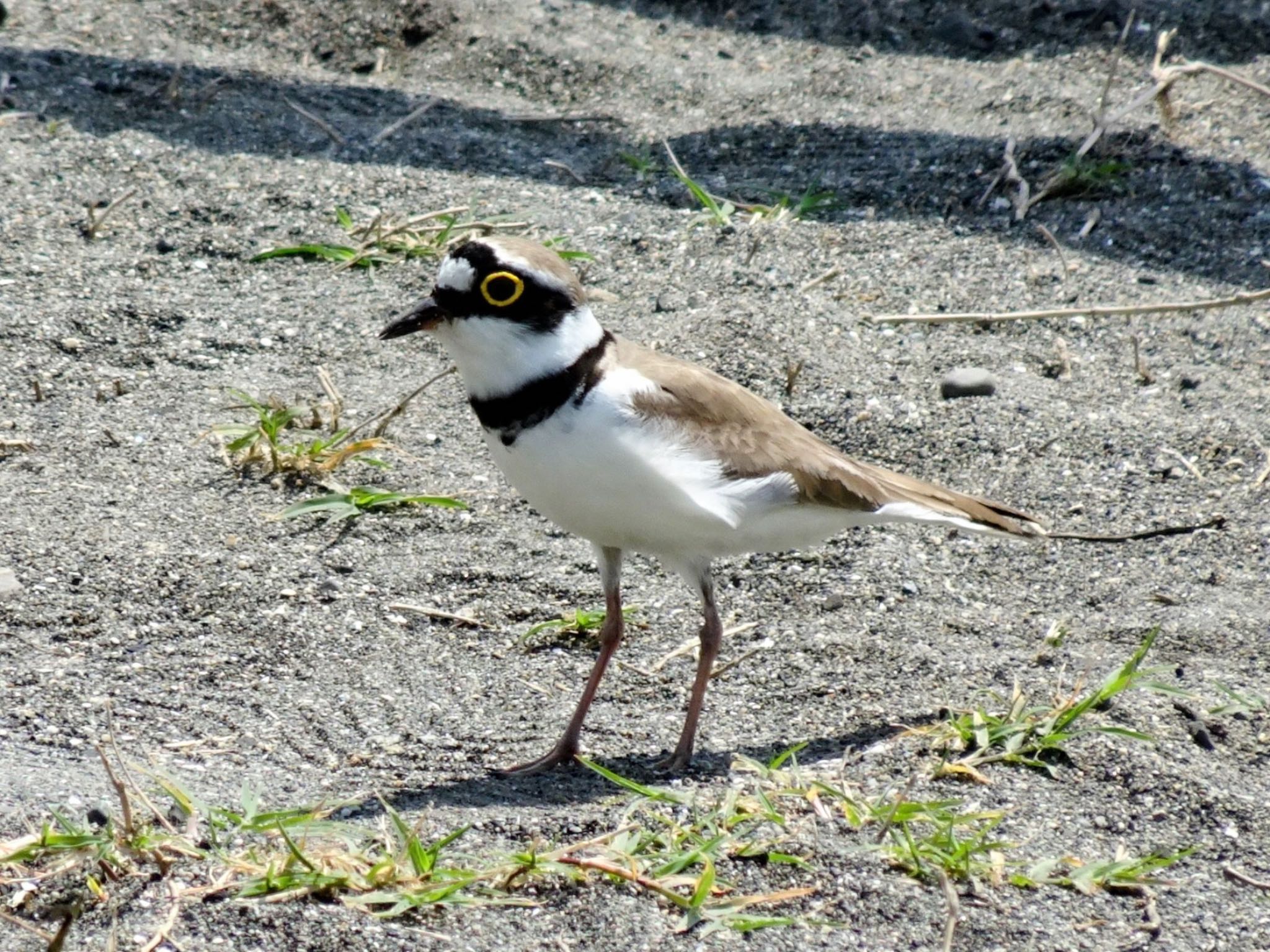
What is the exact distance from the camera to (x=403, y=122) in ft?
23.5

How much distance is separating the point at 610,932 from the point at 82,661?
174cm

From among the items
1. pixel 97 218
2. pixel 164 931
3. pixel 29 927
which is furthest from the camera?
pixel 97 218

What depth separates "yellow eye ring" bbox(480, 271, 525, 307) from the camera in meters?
3.51

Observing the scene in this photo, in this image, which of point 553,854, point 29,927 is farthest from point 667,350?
point 29,927

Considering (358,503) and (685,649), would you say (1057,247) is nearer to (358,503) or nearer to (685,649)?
(685,649)

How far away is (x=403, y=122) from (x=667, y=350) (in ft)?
8.02

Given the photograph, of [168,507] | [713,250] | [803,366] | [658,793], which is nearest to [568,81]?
[713,250]

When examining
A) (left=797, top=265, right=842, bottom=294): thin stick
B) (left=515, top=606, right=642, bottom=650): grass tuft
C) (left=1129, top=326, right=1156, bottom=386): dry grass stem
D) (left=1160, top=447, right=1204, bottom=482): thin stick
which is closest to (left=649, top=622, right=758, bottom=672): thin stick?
(left=515, top=606, right=642, bottom=650): grass tuft

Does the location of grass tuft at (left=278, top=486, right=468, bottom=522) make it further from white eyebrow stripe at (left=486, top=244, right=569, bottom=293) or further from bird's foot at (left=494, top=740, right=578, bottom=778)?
white eyebrow stripe at (left=486, top=244, right=569, bottom=293)

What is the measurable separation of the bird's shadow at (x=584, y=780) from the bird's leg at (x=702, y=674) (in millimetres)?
37

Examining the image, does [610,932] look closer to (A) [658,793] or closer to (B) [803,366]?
(A) [658,793]

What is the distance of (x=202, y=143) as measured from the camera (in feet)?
22.4

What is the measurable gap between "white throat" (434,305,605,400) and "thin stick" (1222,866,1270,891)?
1.84 m

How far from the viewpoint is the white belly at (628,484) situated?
352 cm
